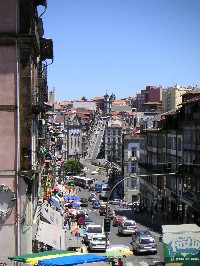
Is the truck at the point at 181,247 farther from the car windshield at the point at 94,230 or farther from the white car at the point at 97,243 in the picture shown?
the car windshield at the point at 94,230

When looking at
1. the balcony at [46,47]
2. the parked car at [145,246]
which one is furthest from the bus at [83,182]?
the balcony at [46,47]

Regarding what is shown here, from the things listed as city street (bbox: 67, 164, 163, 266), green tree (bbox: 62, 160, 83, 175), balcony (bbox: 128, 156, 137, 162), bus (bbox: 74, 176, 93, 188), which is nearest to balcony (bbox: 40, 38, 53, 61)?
city street (bbox: 67, 164, 163, 266)

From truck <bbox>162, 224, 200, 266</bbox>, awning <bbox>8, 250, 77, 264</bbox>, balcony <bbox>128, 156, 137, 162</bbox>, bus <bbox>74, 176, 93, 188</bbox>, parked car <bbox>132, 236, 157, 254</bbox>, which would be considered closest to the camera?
awning <bbox>8, 250, 77, 264</bbox>

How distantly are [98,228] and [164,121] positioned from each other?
32762 millimetres

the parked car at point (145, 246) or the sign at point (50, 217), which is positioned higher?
the sign at point (50, 217)

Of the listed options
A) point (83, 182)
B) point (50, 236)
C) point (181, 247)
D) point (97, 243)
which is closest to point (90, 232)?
point (97, 243)

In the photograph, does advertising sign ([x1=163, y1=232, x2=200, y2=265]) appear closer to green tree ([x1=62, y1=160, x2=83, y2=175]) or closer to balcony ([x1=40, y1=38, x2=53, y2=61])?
balcony ([x1=40, y1=38, x2=53, y2=61])

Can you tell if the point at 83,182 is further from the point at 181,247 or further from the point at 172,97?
the point at 181,247

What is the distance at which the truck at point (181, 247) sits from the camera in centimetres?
2928

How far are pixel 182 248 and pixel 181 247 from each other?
72 mm

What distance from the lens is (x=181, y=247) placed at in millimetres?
29609

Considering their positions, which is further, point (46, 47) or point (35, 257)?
point (46, 47)

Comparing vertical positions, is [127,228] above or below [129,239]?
above

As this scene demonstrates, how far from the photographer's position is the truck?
2928 cm
